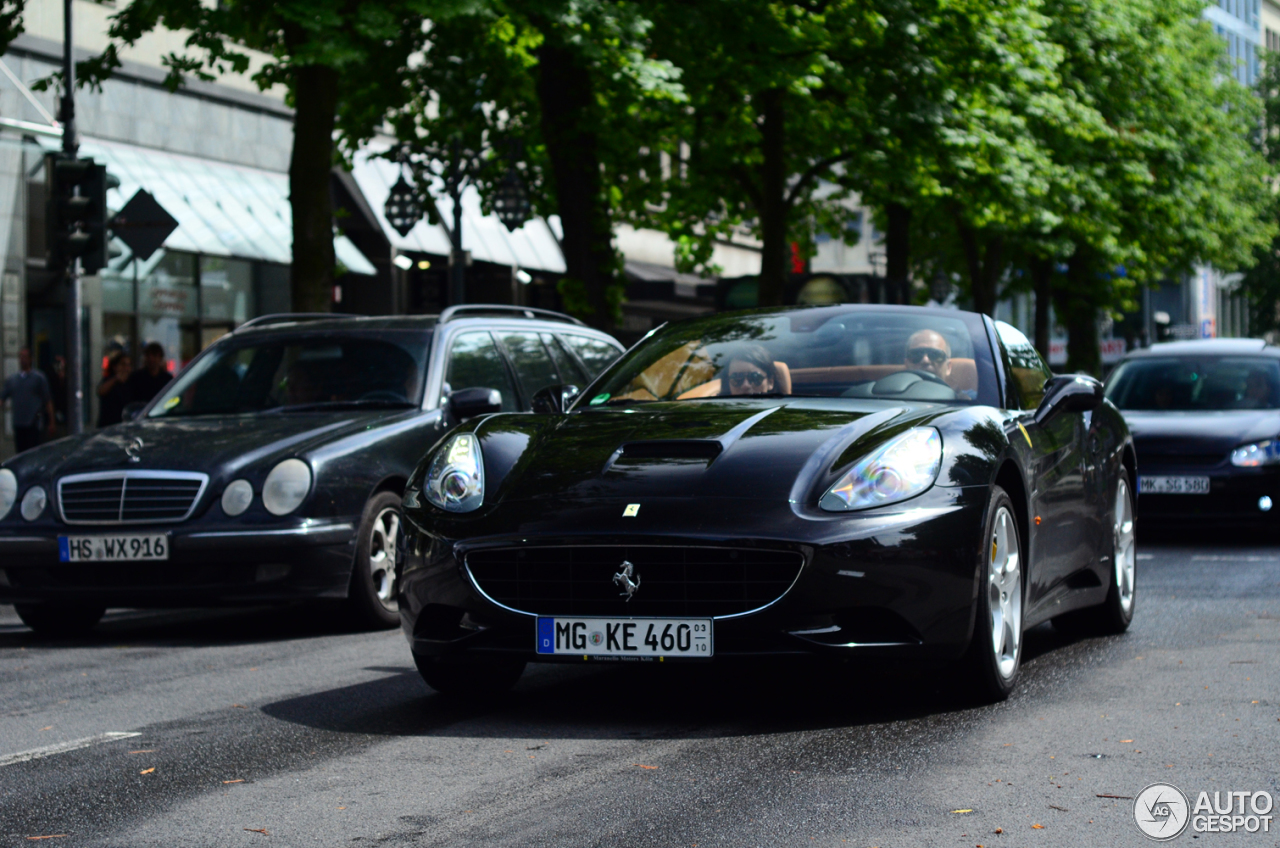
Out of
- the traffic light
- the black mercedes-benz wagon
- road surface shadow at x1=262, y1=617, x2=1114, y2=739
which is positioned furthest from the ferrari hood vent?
the traffic light

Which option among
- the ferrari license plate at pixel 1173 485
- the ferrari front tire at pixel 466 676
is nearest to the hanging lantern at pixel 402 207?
the ferrari license plate at pixel 1173 485

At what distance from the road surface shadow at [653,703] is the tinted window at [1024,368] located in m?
1.10

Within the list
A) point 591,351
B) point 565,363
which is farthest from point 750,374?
point 591,351

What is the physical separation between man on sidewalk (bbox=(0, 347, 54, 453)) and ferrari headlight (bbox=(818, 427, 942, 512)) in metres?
17.3

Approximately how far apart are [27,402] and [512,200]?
6.41 m

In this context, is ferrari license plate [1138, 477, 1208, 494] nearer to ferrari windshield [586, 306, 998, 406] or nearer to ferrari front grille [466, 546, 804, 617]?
ferrari windshield [586, 306, 998, 406]

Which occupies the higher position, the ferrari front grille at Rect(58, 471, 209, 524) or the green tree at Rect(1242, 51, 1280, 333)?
the green tree at Rect(1242, 51, 1280, 333)

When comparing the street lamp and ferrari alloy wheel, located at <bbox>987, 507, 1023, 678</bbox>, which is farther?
the street lamp

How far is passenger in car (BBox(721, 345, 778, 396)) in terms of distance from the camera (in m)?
7.04

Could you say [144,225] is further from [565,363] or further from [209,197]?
[209,197]

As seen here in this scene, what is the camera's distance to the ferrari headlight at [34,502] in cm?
898

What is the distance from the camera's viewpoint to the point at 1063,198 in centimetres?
2734

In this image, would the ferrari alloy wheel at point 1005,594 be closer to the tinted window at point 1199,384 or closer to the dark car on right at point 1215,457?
the dark car on right at point 1215,457

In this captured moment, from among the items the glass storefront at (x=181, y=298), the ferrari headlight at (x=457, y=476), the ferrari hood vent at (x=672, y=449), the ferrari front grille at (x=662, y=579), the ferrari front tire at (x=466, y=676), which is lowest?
the ferrari front tire at (x=466, y=676)
